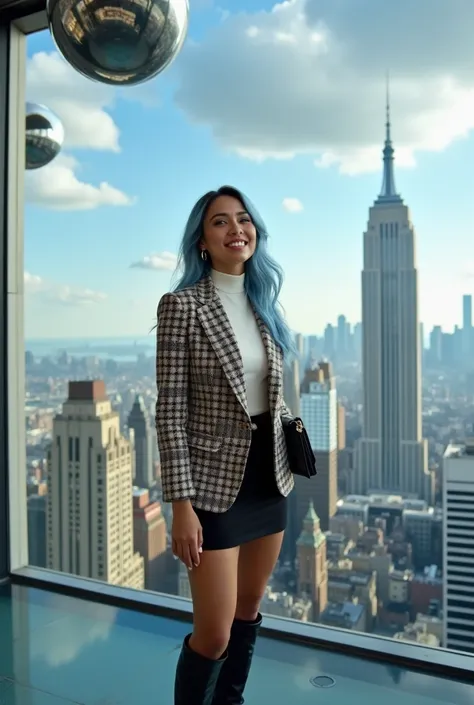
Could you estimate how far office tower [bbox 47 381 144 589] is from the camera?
2.69 metres

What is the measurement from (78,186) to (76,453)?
4.11 feet

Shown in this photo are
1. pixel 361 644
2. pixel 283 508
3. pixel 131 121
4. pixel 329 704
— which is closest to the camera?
pixel 283 508

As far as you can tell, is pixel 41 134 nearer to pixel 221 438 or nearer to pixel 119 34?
pixel 119 34

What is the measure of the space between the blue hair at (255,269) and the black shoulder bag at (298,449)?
0.59 feet

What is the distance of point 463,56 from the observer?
2.10 m

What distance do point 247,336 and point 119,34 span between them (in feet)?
2.61

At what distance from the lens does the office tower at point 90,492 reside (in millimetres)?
2686

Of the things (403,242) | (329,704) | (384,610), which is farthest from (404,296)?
(329,704)

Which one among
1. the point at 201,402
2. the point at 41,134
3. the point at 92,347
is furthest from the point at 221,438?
the point at 41,134

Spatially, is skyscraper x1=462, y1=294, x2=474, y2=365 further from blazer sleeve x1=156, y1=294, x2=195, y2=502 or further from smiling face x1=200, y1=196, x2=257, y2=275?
blazer sleeve x1=156, y1=294, x2=195, y2=502

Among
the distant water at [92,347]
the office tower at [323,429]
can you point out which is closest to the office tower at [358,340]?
the office tower at [323,429]

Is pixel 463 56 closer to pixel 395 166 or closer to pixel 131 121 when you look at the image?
pixel 395 166

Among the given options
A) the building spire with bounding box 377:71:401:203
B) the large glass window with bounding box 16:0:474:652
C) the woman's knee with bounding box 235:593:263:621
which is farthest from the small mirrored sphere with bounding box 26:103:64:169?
the woman's knee with bounding box 235:593:263:621

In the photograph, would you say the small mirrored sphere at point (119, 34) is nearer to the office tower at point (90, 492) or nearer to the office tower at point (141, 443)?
the office tower at point (141, 443)
